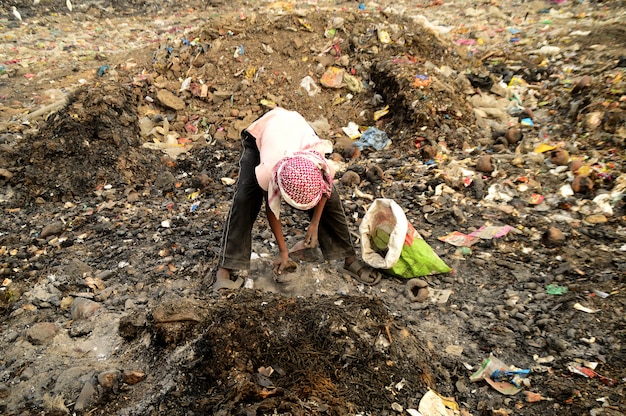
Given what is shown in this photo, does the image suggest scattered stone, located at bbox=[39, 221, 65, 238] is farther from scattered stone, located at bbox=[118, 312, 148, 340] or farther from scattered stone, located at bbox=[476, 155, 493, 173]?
scattered stone, located at bbox=[476, 155, 493, 173]

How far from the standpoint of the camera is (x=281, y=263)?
9.92ft

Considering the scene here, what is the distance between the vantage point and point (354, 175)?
13.6 ft

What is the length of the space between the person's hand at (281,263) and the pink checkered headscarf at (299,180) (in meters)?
0.59

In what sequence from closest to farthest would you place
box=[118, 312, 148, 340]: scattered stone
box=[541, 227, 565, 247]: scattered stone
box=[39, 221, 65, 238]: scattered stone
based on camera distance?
box=[118, 312, 148, 340]: scattered stone
box=[541, 227, 565, 247]: scattered stone
box=[39, 221, 65, 238]: scattered stone

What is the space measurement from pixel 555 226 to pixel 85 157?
4.25 metres

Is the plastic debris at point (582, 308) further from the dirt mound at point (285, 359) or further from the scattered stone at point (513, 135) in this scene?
the scattered stone at point (513, 135)

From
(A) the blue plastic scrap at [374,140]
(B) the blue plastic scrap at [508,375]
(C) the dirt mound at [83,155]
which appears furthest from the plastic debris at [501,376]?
(C) the dirt mound at [83,155]

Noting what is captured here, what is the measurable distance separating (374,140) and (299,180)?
2705 mm

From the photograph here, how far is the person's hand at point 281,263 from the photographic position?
2983 mm

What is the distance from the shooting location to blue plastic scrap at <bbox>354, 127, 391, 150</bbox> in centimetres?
483

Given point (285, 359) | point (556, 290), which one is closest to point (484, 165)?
point (556, 290)

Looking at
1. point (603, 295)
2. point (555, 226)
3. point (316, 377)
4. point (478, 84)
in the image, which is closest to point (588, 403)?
point (603, 295)

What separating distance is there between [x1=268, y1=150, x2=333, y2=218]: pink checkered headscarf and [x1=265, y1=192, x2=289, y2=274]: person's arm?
0.23m

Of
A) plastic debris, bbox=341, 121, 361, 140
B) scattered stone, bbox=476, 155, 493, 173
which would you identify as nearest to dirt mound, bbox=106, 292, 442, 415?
scattered stone, bbox=476, 155, 493, 173
